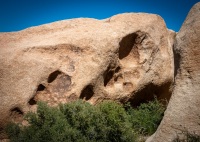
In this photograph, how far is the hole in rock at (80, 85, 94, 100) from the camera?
24.4 feet

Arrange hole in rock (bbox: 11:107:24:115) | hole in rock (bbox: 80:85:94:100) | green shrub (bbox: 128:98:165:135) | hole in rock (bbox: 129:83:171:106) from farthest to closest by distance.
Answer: hole in rock (bbox: 129:83:171:106) < hole in rock (bbox: 80:85:94:100) < green shrub (bbox: 128:98:165:135) < hole in rock (bbox: 11:107:24:115)

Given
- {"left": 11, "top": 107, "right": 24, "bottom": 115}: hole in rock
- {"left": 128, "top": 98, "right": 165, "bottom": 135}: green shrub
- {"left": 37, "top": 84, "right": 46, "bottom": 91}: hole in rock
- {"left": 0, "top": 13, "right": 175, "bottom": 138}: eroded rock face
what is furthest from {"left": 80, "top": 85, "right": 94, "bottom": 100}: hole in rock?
{"left": 11, "top": 107, "right": 24, "bottom": 115}: hole in rock

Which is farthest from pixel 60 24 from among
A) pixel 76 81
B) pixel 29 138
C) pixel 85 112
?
pixel 29 138

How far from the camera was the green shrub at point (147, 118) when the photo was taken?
23.8 ft

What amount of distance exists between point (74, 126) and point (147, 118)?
270cm

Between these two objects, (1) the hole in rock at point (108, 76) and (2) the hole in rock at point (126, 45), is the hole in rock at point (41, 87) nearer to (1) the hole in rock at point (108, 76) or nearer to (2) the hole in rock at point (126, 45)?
(1) the hole in rock at point (108, 76)

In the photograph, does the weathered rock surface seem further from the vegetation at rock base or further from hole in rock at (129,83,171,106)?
hole in rock at (129,83,171,106)

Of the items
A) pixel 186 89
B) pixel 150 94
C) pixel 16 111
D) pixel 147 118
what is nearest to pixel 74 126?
pixel 16 111

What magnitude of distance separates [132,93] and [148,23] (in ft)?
8.03

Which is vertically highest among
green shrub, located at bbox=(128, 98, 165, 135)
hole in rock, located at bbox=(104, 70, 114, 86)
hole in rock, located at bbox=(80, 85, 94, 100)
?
hole in rock, located at bbox=(104, 70, 114, 86)

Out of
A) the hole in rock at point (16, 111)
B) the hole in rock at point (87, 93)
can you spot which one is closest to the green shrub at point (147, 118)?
the hole in rock at point (87, 93)

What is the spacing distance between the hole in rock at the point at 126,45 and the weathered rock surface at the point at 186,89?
3.29 metres

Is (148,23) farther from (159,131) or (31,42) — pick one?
(159,131)

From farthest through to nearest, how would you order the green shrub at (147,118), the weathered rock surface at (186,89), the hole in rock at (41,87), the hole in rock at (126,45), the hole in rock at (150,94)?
the hole in rock at (150,94) → the hole in rock at (126,45) → the green shrub at (147,118) → the hole in rock at (41,87) → the weathered rock surface at (186,89)
